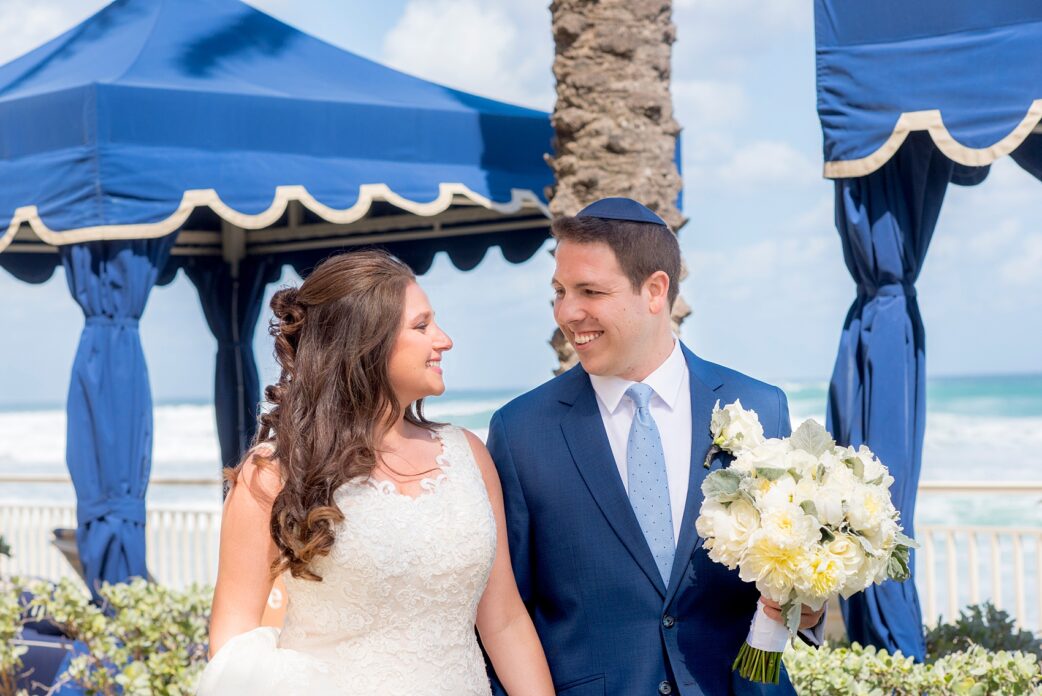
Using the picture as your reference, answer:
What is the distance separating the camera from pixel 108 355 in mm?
7375

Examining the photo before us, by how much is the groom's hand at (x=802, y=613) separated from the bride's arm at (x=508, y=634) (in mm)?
551

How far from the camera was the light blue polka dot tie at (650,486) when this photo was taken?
3.01 metres

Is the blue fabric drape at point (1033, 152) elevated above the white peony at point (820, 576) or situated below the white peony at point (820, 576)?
above

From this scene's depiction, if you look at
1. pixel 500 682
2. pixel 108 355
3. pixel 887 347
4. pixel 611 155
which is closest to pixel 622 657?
pixel 500 682

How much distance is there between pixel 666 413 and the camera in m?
3.13

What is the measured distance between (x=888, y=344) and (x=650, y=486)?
2943 millimetres

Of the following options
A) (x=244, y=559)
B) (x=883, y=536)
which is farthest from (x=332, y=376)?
(x=883, y=536)

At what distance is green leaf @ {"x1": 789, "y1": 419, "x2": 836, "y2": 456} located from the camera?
2.82 metres

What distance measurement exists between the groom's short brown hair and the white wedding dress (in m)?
0.63

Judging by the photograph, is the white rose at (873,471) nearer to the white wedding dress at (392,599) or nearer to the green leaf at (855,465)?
the green leaf at (855,465)

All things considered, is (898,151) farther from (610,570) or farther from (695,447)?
(610,570)

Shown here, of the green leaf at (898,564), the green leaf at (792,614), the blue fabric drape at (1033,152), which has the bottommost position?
the green leaf at (792,614)

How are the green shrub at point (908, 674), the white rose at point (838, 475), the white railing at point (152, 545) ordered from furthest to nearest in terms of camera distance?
1. the white railing at point (152, 545)
2. the green shrub at point (908, 674)
3. the white rose at point (838, 475)

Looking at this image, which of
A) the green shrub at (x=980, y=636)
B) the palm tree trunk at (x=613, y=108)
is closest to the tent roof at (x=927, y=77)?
the palm tree trunk at (x=613, y=108)
